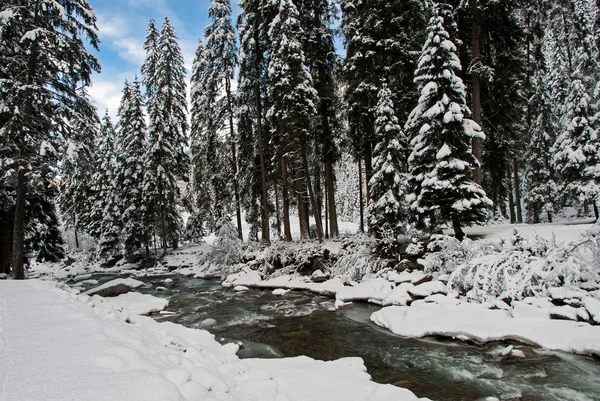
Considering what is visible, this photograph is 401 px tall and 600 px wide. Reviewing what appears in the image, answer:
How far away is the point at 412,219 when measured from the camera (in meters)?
12.9

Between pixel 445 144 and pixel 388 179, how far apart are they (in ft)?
9.34

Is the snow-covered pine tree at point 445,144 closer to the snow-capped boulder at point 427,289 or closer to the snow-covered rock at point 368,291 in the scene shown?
the snow-capped boulder at point 427,289

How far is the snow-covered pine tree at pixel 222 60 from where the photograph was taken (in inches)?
898

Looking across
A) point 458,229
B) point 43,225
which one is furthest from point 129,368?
point 43,225

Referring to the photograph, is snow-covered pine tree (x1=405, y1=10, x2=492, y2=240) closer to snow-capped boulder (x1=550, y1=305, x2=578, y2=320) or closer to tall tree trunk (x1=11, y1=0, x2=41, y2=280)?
snow-capped boulder (x1=550, y1=305, x2=578, y2=320)

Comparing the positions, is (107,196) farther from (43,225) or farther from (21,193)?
(21,193)

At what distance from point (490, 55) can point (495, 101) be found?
2.13m

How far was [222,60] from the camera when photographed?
2319 cm

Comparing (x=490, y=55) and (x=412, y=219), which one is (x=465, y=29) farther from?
(x=412, y=219)

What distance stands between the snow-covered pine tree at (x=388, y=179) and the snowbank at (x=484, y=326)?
17.1ft

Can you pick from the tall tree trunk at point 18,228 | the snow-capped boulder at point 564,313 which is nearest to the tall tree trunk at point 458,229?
the snow-capped boulder at point 564,313

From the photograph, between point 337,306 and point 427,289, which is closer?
point 427,289

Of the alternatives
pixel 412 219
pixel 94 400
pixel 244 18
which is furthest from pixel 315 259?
pixel 244 18

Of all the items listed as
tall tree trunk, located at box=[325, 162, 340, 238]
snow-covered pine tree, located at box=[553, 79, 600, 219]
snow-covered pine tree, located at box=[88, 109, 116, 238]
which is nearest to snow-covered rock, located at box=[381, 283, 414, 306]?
tall tree trunk, located at box=[325, 162, 340, 238]
